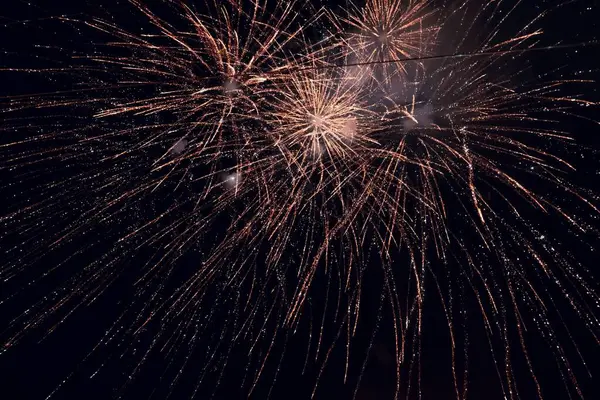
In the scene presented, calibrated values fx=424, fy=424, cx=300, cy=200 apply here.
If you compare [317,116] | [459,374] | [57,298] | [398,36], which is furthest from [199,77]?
[459,374]

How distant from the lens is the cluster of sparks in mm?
2064

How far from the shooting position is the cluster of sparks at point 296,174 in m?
2.06

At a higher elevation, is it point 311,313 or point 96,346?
point 311,313

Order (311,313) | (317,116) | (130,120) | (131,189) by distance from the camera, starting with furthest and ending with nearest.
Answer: (311,313) → (130,120) → (131,189) → (317,116)

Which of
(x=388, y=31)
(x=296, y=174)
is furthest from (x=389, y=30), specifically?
(x=296, y=174)

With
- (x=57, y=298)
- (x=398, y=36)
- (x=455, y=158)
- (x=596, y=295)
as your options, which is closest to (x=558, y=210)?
(x=596, y=295)

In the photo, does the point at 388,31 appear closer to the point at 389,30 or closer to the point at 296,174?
the point at 389,30

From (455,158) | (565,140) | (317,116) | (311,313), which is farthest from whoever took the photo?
(311,313)

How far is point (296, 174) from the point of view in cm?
222

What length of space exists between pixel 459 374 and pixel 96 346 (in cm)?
279

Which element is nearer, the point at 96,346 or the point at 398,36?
the point at 398,36

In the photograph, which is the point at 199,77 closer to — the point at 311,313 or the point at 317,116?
the point at 317,116

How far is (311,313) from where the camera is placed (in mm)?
3201

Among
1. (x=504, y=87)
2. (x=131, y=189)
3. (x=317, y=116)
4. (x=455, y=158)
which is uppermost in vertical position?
(x=504, y=87)
